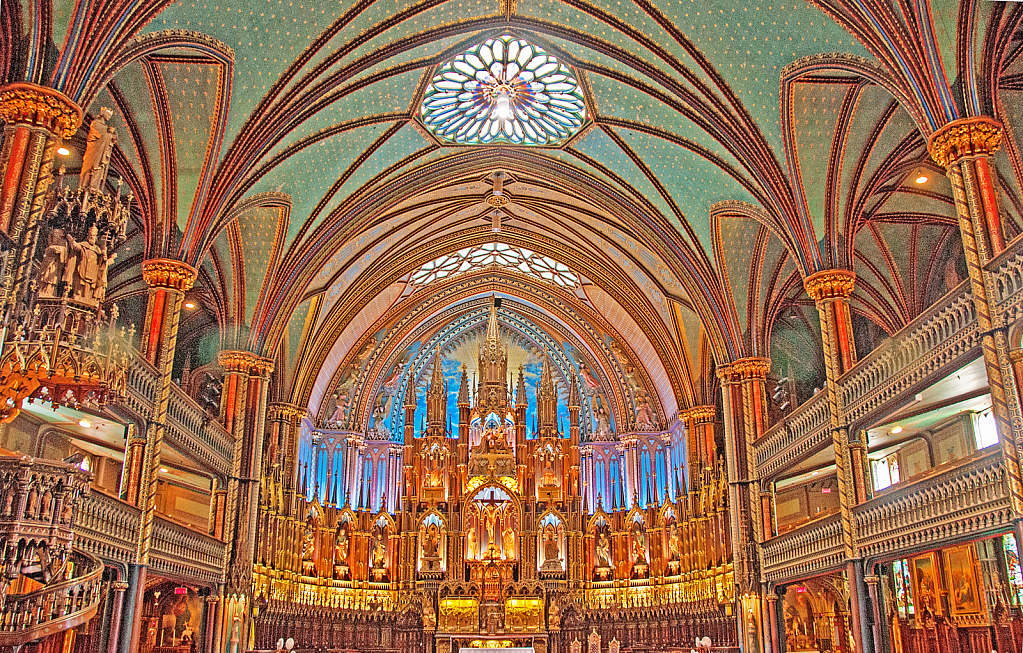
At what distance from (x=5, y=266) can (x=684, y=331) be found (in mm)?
20465

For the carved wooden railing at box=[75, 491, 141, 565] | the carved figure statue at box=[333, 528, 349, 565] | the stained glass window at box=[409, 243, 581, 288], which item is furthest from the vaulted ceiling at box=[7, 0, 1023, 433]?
the carved wooden railing at box=[75, 491, 141, 565]

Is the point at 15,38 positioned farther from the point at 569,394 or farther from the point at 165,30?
the point at 569,394

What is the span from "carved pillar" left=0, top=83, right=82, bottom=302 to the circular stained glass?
10435 millimetres

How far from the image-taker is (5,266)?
10781 millimetres

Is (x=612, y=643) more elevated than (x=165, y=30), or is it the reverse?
(x=165, y=30)

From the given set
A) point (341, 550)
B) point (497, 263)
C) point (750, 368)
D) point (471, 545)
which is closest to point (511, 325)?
point (497, 263)

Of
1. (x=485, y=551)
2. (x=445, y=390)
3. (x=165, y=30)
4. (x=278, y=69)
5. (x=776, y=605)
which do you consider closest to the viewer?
(x=165, y=30)

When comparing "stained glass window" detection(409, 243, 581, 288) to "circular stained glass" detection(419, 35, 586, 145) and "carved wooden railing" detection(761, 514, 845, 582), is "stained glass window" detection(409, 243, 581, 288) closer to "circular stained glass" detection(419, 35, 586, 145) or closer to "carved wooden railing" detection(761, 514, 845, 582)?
"circular stained glass" detection(419, 35, 586, 145)

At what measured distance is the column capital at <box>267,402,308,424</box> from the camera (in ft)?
87.1

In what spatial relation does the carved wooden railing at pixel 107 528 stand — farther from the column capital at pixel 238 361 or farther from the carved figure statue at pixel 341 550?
the carved figure statue at pixel 341 550

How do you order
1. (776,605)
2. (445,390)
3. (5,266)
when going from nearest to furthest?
(5,266), (776,605), (445,390)

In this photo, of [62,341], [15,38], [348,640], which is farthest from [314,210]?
[348,640]

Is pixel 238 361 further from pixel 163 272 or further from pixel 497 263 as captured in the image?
pixel 497 263

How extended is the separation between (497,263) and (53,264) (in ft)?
69.5
